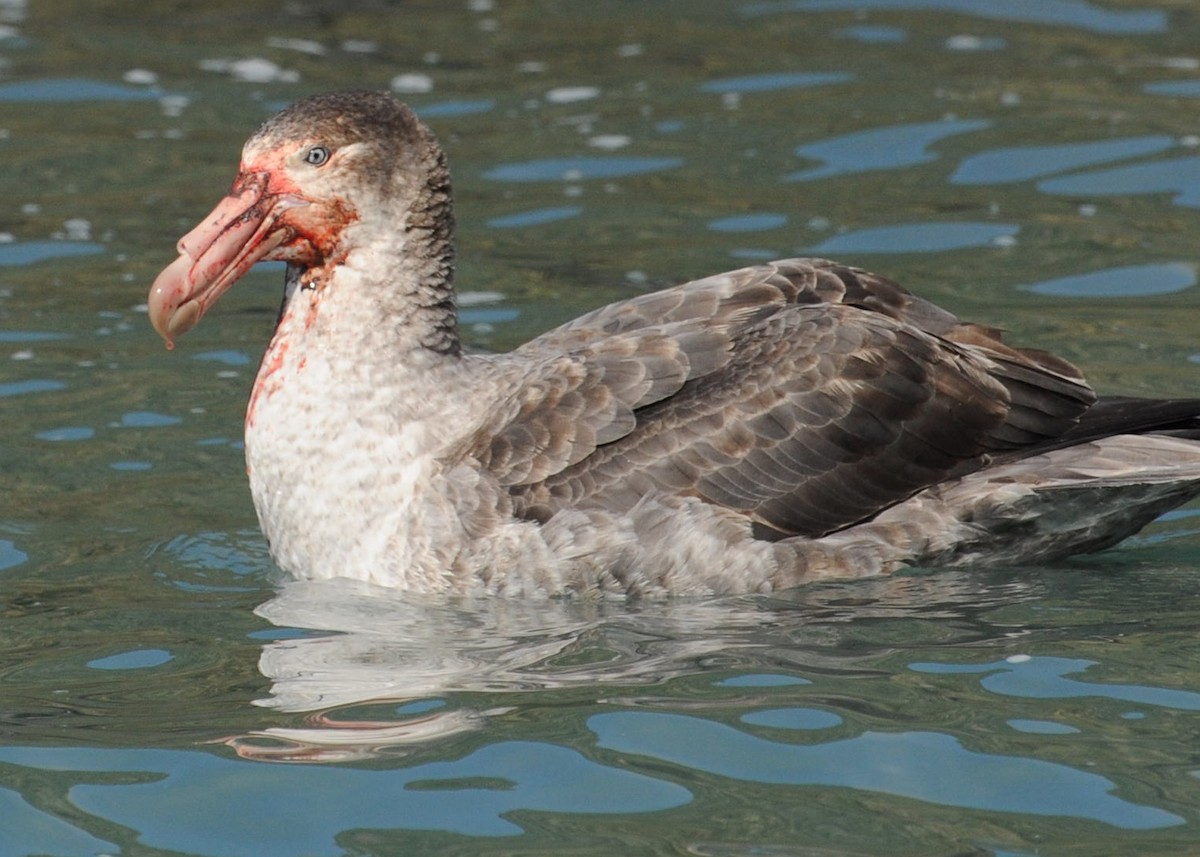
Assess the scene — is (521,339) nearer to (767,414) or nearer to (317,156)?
(317,156)

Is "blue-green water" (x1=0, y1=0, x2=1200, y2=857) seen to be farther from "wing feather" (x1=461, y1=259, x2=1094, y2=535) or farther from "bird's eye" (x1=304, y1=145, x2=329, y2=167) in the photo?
"bird's eye" (x1=304, y1=145, x2=329, y2=167)

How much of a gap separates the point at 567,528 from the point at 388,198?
4.58 ft

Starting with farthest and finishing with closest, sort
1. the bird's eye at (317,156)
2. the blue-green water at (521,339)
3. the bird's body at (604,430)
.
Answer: the bird's eye at (317,156) → the bird's body at (604,430) → the blue-green water at (521,339)

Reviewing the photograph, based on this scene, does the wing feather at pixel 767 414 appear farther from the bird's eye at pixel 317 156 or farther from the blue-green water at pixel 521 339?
the bird's eye at pixel 317 156

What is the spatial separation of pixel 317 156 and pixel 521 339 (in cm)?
302


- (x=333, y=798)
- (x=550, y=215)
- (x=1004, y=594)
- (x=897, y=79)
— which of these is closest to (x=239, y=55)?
(x=550, y=215)

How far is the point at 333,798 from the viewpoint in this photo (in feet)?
18.9

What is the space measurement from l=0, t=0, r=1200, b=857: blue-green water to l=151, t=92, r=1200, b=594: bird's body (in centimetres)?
21

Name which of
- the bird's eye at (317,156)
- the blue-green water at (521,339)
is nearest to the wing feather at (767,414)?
the blue-green water at (521,339)

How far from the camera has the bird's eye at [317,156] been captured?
7750mm

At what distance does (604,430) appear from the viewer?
7590mm

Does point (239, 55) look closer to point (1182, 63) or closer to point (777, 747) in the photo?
point (1182, 63)

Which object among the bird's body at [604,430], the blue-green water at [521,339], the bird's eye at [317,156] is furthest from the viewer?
the bird's eye at [317,156]

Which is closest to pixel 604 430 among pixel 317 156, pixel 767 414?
pixel 767 414
